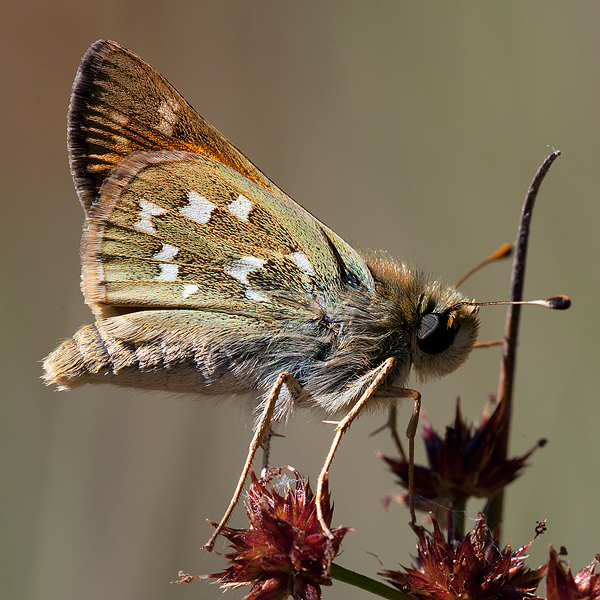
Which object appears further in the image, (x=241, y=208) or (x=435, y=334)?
(x=241, y=208)

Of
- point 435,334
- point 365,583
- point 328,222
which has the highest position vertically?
point 328,222

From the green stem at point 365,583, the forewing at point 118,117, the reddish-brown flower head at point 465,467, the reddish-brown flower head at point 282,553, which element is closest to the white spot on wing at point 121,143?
the forewing at point 118,117

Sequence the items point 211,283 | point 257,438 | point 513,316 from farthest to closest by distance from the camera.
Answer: point 211,283, point 513,316, point 257,438

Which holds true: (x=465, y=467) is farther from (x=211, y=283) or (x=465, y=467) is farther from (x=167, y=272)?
(x=167, y=272)

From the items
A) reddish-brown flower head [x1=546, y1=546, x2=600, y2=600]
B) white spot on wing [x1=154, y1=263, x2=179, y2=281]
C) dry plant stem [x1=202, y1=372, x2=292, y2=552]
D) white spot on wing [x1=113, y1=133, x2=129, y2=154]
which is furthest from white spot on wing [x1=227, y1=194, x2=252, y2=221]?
reddish-brown flower head [x1=546, y1=546, x2=600, y2=600]

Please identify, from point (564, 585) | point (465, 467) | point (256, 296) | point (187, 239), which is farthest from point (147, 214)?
point (564, 585)

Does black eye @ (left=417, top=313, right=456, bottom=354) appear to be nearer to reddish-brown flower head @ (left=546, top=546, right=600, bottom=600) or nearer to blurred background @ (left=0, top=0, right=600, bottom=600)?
reddish-brown flower head @ (left=546, top=546, right=600, bottom=600)
